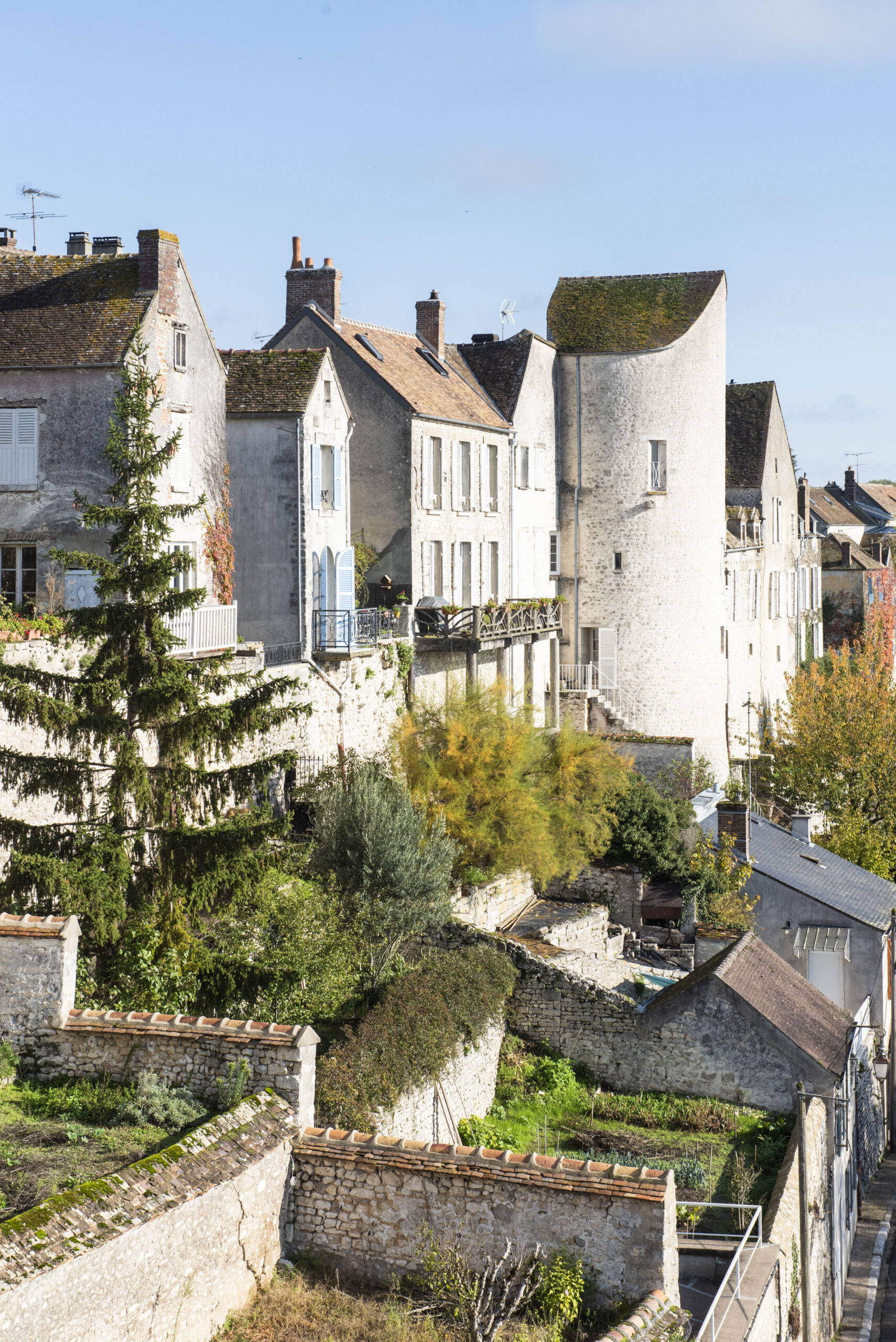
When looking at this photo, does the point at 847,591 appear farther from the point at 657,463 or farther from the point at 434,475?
the point at 434,475

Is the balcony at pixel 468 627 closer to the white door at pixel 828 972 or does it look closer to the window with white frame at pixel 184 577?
the window with white frame at pixel 184 577

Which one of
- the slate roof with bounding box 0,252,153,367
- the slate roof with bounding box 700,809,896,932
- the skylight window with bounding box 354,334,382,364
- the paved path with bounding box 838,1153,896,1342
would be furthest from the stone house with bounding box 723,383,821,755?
the slate roof with bounding box 0,252,153,367

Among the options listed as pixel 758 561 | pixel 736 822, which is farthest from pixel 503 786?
pixel 758 561

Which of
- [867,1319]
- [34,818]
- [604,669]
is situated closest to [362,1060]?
[34,818]

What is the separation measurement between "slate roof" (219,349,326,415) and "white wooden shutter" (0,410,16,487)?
461 centimetres

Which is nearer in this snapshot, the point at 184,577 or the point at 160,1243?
the point at 160,1243

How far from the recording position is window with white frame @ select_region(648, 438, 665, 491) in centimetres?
3922

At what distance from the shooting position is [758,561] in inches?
1934

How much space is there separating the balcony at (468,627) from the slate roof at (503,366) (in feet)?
18.8

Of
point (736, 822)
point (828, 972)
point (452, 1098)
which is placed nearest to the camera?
point (452, 1098)

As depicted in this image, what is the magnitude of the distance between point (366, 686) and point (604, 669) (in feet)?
39.8

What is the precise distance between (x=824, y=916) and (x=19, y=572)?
16159 millimetres

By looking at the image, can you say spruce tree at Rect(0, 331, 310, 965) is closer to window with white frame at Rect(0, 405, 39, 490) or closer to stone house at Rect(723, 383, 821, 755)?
window with white frame at Rect(0, 405, 39, 490)

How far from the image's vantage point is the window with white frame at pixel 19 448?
25125 millimetres
